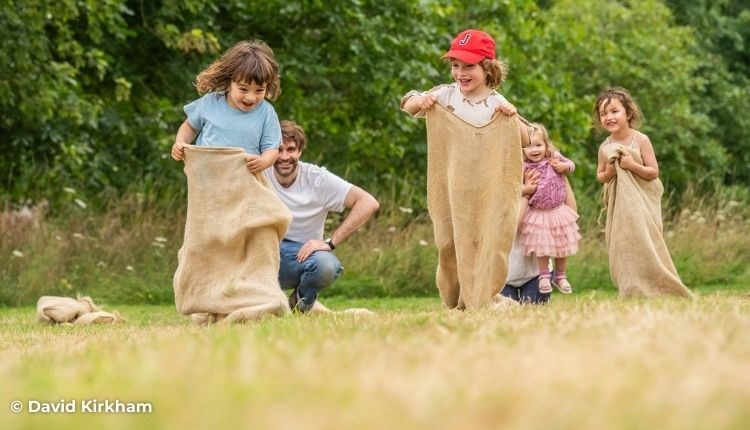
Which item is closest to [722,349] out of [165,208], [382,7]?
[165,208]

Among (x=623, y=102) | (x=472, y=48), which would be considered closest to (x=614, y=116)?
(x=623, y=102)

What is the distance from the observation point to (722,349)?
4.88 m

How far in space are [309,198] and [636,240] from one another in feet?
8.79

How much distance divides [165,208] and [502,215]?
28.1ft

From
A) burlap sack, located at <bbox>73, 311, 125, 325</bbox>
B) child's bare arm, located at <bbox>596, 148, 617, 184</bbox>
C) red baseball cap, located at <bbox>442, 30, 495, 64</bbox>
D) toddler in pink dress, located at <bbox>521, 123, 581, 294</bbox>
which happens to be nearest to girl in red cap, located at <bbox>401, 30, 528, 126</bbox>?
red baseball cap, located at <bbox>442, 30, 495, 64</bbox>

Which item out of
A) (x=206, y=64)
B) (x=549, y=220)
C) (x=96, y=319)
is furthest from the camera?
(x=206, y=64)

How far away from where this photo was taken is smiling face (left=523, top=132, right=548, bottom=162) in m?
12.0

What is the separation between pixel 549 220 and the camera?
468 inches

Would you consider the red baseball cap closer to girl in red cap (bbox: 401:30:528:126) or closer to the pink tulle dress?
girl in red cap (bbox: 401:30:528:126)

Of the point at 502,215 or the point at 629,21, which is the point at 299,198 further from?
the point at 629,21

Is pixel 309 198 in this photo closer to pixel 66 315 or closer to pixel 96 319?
pixel 96 319

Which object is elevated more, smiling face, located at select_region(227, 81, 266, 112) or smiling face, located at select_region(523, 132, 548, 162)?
smiling face, located at select_region(227, 81, 266, 112)

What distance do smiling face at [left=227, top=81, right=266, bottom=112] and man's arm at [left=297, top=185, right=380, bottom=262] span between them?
1.23 meters

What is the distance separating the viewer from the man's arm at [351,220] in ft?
33.7
